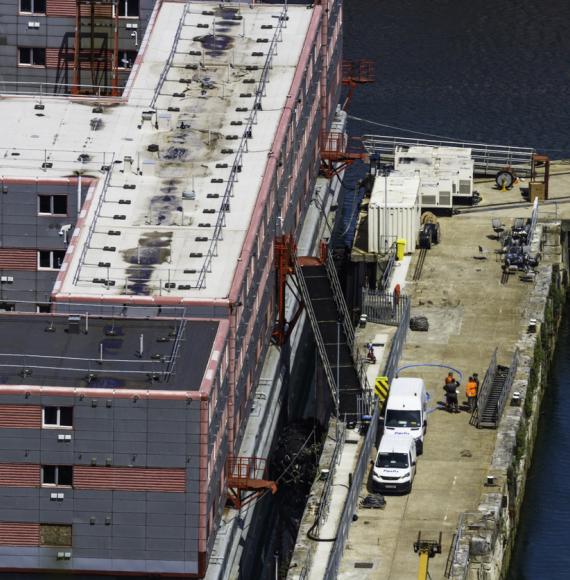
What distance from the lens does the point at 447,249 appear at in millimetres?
184750

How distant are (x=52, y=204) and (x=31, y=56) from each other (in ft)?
94.1

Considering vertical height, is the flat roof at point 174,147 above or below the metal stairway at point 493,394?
above

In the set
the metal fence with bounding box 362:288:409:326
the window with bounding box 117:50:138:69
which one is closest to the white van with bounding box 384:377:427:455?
the metal fence with bounding box 362:288:409:326

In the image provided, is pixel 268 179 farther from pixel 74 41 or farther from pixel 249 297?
pixel 74 41

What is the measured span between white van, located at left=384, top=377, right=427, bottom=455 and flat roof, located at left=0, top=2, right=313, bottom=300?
1181 cm

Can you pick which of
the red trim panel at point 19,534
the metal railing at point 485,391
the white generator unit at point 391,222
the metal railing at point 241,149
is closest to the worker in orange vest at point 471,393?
the metal railing at point 485,391

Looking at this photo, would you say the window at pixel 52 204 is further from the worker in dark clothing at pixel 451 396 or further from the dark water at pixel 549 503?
the dark water at pixel 549 503

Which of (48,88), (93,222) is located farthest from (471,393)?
(48,88)

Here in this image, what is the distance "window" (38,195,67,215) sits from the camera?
6142 inches

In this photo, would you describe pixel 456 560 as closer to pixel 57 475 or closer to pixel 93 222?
pixel 57 475

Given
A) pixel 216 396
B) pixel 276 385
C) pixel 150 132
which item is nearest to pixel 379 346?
pixel 276 385

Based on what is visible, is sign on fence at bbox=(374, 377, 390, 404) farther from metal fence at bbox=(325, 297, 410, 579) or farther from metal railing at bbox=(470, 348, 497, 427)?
metal railing at bbox=(470, 348, 497, 427)

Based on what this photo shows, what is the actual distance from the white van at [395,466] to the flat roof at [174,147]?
1177 cm

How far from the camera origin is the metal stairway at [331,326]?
509 ft
